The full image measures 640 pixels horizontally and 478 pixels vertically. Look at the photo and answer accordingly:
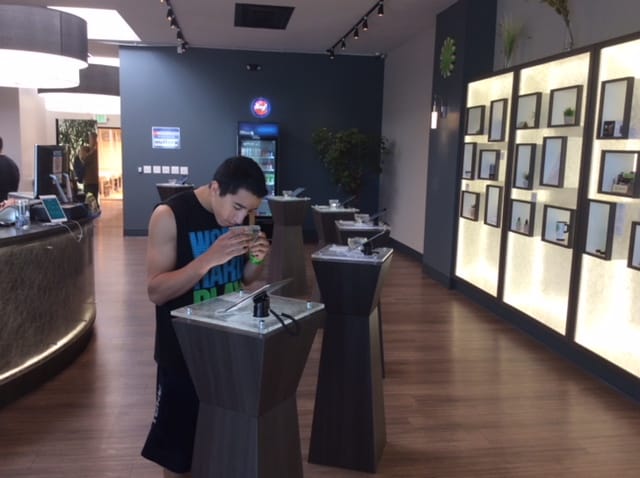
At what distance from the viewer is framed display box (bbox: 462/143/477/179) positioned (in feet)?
21.1

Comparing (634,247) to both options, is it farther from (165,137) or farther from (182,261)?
(165,137)

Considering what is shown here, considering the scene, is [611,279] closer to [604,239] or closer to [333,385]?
[604,239]

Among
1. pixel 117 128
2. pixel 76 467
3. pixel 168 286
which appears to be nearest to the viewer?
pixel 168 286

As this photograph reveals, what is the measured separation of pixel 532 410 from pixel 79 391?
3019 mm

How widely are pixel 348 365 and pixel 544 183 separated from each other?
3.04 m

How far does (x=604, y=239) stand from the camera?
4223 millimetres

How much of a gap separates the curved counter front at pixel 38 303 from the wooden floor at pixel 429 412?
142 millimetres

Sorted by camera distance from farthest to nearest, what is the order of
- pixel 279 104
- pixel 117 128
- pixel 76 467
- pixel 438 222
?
pixel 117 128, pixel 279 104, pixel 438 222, pixel 76 467

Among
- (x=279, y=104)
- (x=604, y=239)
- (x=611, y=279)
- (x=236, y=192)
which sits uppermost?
(x=279, y=104)

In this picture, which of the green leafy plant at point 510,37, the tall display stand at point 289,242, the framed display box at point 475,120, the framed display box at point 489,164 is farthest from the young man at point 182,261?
the framed display box at point 475,120

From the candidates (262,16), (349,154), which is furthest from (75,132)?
(262,16)

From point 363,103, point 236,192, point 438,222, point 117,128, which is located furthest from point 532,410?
point 117,128

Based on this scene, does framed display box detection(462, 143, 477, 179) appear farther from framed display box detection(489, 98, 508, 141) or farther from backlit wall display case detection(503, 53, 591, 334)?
backlit wall display case detection(503, 53, 591, 334)

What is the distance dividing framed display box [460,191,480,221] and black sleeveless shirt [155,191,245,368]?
15.7 ft
